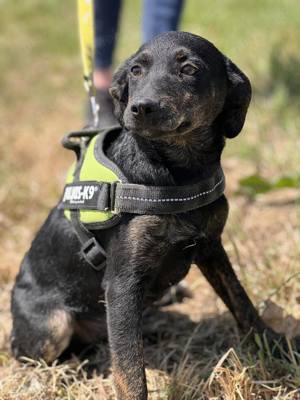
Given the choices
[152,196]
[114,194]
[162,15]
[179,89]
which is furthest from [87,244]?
[162,15]

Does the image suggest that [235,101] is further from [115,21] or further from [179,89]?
[115,21]

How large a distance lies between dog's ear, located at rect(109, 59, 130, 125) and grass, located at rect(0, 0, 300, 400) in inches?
45.1

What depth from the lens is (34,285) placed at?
3311mm

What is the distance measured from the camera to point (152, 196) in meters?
2.69

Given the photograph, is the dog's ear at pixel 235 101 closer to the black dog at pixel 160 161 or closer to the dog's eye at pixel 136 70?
the black dog at pixel 160 161

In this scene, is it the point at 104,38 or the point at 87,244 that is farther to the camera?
the point at 104,38

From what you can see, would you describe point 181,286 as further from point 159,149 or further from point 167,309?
point 159,149

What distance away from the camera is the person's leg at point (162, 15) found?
14.2 ft

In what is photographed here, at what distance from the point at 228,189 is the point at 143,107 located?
9.81 ft

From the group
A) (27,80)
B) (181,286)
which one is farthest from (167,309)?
(27,80)

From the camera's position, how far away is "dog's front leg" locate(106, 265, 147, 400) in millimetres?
2697

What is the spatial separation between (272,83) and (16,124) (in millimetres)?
3039

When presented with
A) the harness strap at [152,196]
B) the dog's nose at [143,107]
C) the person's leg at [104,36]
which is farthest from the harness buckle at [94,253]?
the person's leg at [104,36]

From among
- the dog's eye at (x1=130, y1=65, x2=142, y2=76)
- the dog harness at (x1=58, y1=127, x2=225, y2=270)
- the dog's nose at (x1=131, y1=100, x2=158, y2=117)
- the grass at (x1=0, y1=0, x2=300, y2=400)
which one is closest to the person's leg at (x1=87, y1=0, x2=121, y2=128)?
the grass at (x1=0, y1=0, x2=300, y2=400)
